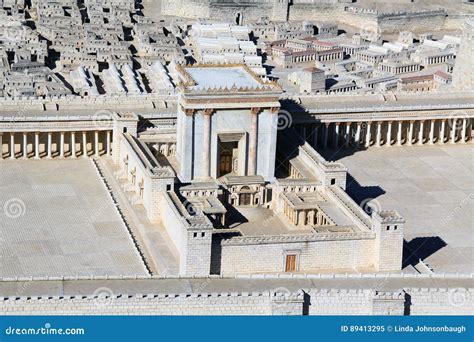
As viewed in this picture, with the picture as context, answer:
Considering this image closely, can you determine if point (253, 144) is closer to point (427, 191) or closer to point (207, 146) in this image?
point (207, 146)

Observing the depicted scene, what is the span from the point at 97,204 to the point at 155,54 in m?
66.1

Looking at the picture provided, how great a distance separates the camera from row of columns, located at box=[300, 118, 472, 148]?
110 m

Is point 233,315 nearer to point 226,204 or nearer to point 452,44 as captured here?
point 226,204

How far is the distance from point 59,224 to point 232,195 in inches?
568

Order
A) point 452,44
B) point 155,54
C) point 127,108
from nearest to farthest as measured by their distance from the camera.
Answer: point 127,108, point 155,54, point 452,44

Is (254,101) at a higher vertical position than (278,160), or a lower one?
higher

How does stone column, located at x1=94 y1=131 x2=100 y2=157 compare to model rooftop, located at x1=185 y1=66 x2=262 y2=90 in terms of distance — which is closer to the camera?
model rooftop, located at x1=185 y1=66 x2=262 y2=90

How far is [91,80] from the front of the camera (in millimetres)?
136750

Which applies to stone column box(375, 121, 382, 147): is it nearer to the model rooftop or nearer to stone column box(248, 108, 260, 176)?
the model rooftop

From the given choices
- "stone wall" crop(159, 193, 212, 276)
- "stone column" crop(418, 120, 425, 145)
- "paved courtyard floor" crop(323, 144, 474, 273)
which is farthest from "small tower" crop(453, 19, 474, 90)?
"stone wall" crop(159, 193, 212, 276)

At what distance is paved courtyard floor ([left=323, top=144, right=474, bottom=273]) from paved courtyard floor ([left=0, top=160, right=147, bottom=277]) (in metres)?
21.5

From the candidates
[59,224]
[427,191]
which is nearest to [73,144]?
[59,224]

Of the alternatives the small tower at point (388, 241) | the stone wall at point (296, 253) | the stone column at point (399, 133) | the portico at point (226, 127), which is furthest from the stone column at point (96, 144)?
the small tower at point (388, 241)

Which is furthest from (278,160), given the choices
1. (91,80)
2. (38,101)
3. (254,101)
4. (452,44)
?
(452,44)
